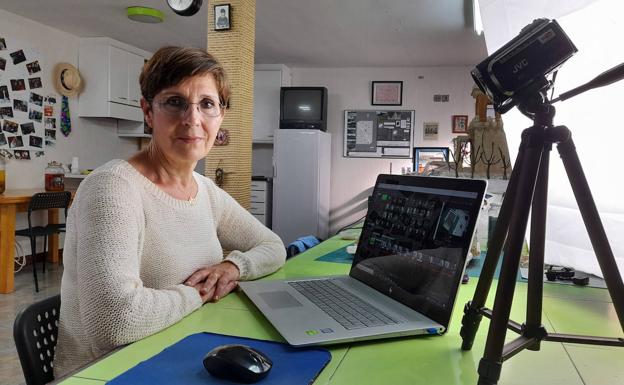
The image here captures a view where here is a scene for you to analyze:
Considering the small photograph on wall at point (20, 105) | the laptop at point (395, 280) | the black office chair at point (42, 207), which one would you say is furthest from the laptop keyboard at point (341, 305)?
the small photograph on wall at point (20, 105)

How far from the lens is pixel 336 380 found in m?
0.66

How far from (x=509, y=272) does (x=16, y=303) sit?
12.7 ft

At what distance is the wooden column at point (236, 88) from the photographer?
126 inches

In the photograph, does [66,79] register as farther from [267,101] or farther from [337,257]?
[337,257]

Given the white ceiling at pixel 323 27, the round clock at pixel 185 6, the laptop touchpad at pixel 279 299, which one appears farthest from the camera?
the white ceiling at pixel 323 27

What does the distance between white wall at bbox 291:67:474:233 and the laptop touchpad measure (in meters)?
5.62

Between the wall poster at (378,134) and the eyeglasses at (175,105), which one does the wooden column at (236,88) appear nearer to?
the eyeglasses at (175,105)

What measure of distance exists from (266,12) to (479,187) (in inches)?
153

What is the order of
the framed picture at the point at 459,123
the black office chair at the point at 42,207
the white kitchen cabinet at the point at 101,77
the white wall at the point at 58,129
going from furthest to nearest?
the framed picture at the point at 459,123
the white kitchen cabinet at the point at 101,77
the white wall at the point at 58,129
the black office chair at the point at 42,207

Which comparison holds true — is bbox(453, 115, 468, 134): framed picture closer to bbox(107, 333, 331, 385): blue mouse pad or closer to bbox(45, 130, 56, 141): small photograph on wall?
bbox(45, 130, 56, 141): small photograph on wall

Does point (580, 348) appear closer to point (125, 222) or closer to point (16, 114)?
point (125, 222)

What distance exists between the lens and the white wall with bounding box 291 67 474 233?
20.9 feet

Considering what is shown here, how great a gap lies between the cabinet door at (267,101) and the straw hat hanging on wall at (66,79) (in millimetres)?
2252

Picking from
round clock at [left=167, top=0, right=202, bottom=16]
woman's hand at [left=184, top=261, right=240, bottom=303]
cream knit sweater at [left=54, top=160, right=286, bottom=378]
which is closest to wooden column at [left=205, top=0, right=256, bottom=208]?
round clock at [left=167, top=0, right=202, bottom=16]
